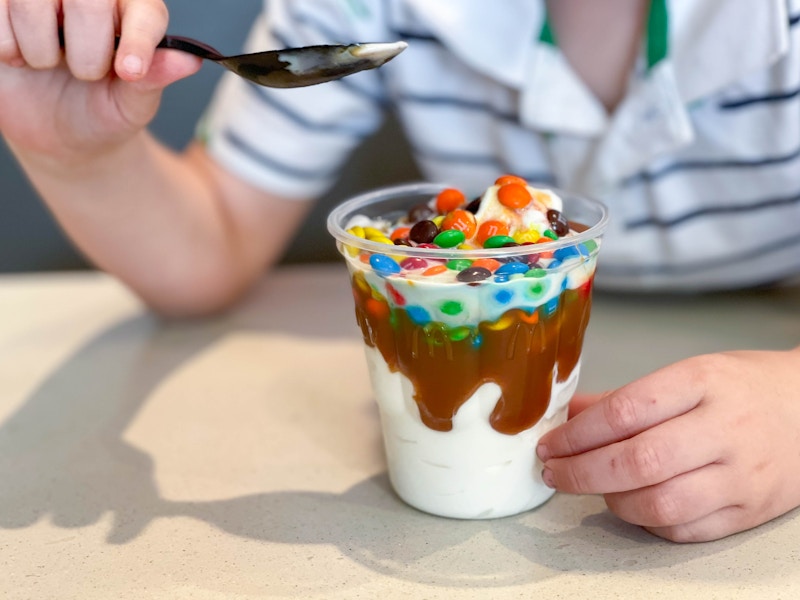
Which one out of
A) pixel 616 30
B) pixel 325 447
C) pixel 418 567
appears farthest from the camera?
pixel 616 30

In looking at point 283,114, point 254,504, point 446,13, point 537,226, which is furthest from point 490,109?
point 254,504

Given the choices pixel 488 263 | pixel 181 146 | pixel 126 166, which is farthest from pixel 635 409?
pixel 181 146

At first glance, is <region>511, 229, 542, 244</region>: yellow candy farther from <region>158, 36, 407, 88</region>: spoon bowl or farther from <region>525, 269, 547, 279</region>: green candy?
<region>158, 36, 407, 88</region>: spoon bowl

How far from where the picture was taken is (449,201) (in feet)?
2.09

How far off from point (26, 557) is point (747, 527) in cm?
49

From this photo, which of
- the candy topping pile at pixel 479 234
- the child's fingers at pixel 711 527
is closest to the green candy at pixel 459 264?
the candy topping pile at pixel 479 234

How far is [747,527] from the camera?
1.83 ft

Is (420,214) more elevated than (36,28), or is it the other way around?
(36,28)

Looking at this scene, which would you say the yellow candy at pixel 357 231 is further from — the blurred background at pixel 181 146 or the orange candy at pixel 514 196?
the blurred background at pixel 181 146

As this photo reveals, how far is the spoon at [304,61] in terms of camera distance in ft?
1.82

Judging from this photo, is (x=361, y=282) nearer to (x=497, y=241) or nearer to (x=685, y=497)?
(x=497, y=241)

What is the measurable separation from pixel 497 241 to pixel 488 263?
1.0 inches

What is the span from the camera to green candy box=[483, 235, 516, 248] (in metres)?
0.53

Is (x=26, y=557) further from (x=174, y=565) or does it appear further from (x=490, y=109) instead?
(x=490, y=109)
